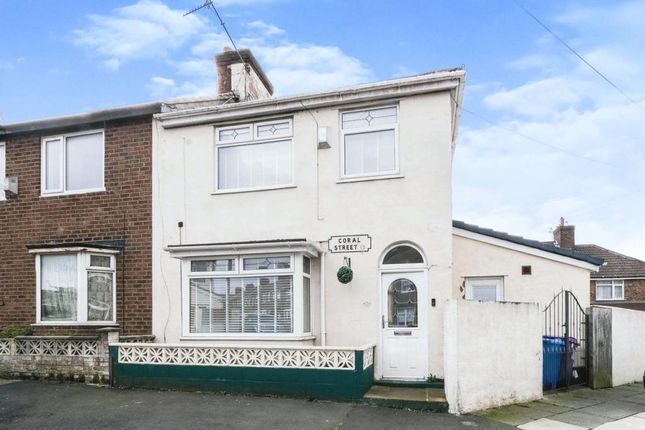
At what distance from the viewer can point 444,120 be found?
10.6 meters

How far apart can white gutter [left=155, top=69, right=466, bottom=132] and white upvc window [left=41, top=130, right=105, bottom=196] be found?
70.8 inches

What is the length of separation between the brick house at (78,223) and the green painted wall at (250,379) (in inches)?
64.6

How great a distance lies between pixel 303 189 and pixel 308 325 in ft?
8.71

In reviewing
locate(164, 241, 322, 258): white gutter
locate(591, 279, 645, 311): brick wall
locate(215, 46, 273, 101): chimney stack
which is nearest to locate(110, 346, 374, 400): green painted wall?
locate(164, 241, 322, 258): white gutter

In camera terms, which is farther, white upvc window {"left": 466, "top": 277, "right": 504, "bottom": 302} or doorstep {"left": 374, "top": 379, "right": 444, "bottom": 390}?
white upvc window {"left": 466, "top": 277, "right": 504, "bottom": 302}

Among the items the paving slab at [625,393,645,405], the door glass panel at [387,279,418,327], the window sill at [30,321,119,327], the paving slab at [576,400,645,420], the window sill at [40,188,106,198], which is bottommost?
the paving slab at [625,393,645,405]

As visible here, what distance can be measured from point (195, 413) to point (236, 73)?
845 centimetres

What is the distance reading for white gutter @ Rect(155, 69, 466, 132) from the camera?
10.5 meters

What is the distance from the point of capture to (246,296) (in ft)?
35.9

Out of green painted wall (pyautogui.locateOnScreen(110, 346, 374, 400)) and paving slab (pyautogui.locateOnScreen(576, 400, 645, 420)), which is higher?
green painted wall (pyautogui.locateOnScreen(110, 346, 374, 400))

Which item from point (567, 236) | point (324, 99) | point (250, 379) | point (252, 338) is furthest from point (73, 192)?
point (567, 236)

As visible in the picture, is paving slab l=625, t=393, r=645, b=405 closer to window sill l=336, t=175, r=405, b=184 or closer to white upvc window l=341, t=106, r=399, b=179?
window sill l=336, t=175, r=405, b=184

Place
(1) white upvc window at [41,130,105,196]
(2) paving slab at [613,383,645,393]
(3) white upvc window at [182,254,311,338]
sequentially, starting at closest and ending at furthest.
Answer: (3) white upvc window at [182,254,311,338] → (2) paving slab at [613,383,645,393] → (1) white upvc window at [41,130,105,196]

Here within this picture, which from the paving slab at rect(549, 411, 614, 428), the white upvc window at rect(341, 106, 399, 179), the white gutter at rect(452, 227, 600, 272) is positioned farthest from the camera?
the white gutter at rect(452, 227, 600, 272)
